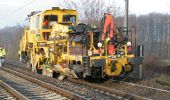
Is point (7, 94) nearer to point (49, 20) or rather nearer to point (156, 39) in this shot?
point (49, 20)

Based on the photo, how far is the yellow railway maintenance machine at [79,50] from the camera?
1516 cm

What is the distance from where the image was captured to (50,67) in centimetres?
1988

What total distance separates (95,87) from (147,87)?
6.46 ft

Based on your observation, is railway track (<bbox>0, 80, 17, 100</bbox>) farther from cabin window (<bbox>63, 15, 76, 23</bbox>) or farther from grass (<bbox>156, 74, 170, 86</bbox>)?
cabin window (<bbox>63, 15, 76, 23</bbox>)

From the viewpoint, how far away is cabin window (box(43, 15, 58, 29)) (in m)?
21.4

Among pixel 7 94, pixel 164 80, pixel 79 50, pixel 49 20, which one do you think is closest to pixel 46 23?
pixel 49 20

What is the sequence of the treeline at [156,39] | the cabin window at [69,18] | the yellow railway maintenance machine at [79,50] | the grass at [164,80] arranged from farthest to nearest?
the treeline at [156,39]
the cabin window at [69,18]
the grass at [164,80]
the yellow railway maintenance machine at [79,50]

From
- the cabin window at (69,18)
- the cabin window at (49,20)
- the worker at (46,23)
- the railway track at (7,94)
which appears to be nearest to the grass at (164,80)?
the railway track at (7,94)

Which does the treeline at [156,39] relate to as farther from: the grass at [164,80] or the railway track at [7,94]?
the railway track at [7,94]

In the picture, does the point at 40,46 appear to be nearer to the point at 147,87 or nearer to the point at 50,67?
the point at 50,67

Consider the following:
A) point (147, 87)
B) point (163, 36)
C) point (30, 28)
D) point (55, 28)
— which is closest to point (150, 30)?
point (163, 36)

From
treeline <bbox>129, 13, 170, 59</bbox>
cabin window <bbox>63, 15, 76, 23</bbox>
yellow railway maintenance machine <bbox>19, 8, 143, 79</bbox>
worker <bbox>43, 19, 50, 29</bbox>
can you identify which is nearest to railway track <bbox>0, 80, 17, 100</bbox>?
yellow railway maintenance machine <bbox>19, 8, 143, 79</bbox>

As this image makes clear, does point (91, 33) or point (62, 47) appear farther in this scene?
point (62, 47)

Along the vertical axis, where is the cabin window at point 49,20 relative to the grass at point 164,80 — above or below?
above
